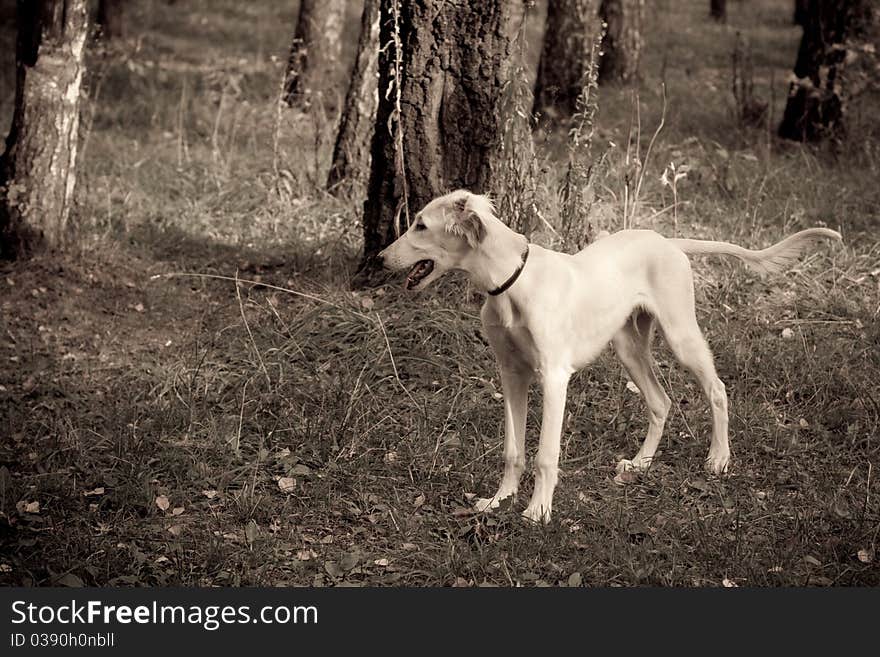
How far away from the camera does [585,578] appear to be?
14.0 feet

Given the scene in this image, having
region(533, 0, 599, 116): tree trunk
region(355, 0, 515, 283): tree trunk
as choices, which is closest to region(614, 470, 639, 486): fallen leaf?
region(355, 0, 515, 283): tree trunk

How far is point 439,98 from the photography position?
253 inches

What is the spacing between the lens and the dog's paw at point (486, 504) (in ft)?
15.6

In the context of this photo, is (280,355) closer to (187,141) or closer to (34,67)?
(34,67)

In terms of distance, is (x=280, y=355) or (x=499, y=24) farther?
(x=499, y=24)

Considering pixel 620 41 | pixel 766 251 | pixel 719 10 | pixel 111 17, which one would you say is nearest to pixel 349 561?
pixel 766 251

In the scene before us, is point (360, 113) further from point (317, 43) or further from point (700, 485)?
point (700, 485)

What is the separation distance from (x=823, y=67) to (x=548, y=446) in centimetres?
711

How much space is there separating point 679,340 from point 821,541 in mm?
1108

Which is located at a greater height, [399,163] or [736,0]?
[736,0]

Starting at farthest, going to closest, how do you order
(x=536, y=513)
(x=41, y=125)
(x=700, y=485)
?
(x=41, y=125) < (x=700, y=485) < (x=536, y=513)

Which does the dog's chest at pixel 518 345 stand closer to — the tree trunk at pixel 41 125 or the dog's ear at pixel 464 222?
the dog's ear at pixel 464 222

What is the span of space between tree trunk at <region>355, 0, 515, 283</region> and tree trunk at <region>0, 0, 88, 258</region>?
217 cm

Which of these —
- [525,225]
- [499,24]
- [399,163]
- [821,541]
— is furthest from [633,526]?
[499,24]
